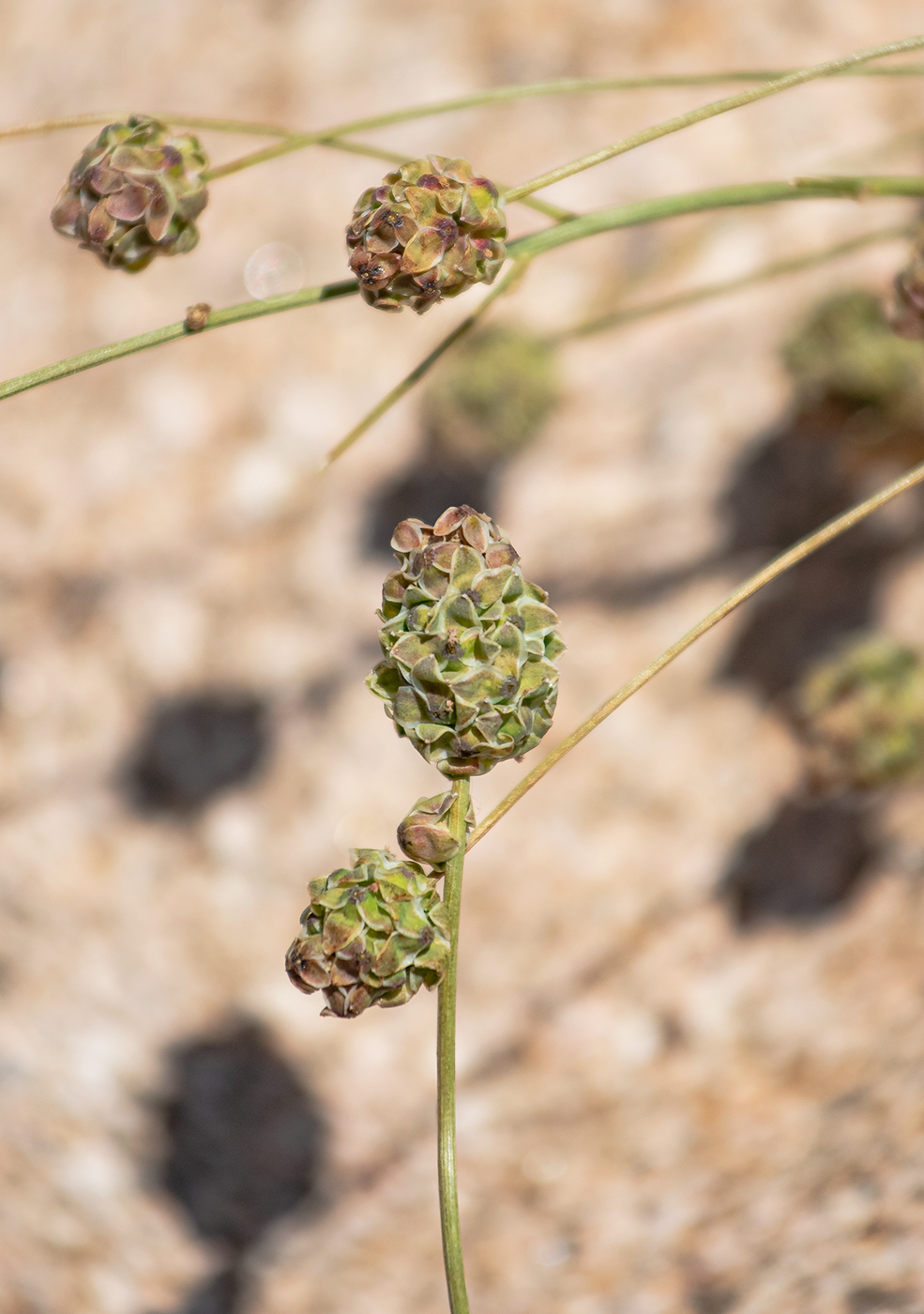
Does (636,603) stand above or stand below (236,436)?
below

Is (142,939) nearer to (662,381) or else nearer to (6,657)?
(6,657)

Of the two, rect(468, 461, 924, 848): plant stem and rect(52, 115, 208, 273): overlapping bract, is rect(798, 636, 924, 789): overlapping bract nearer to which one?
rect(468, 461, 924, 848): plant stem

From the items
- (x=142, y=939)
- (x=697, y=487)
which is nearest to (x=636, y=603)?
(x=697, y=487)

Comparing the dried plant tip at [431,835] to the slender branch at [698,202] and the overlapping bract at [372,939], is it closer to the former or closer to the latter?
the overlapping bract at [372,939]

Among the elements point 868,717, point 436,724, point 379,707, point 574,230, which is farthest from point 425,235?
point 379,707

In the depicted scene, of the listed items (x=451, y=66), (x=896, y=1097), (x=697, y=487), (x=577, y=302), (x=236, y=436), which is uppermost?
(x=451, y=66)

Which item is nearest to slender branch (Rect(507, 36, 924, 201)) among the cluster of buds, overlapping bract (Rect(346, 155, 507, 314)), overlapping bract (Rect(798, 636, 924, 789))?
overlapping bract (Rect(346, 155, 507, 314))
